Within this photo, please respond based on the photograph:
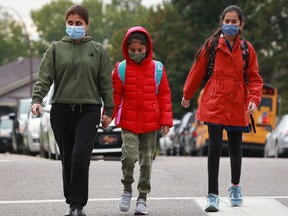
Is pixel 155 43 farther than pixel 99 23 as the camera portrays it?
No

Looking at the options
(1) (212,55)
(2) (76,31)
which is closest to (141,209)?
(1) (212,55)

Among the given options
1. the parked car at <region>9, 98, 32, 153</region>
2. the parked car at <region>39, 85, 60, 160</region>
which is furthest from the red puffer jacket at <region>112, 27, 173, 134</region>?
the parked car at <region>9, 98, 32, 153</region>

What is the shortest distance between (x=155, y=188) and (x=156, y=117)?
258cm

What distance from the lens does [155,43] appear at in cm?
6712

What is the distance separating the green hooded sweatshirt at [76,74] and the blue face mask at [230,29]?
1.11 m

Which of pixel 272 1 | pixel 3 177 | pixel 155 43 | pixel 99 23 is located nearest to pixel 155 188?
pixel 3 177

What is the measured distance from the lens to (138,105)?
374 inches

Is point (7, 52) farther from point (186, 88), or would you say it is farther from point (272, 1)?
point (186, 88)

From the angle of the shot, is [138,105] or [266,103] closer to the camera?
[138,105]

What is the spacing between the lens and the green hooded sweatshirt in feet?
29.5

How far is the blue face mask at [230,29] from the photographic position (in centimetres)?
949

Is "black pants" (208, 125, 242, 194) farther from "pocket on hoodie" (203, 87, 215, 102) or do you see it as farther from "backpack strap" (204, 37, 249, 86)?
"backpack strap" (204, 37, 249, 86)

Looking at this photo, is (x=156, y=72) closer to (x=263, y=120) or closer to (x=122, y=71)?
(x=122, y=71)

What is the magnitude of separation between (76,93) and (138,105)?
28.6 inches
